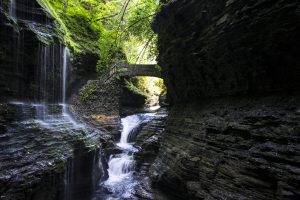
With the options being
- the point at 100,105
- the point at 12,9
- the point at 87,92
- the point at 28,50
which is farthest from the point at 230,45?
the point at 100,105

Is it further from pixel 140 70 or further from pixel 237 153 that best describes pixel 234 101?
pixel 140 70

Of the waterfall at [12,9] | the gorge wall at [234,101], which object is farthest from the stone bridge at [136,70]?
the waterfall at [12,9]

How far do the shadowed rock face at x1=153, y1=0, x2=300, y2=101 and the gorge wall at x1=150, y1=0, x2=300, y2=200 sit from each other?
2 centimetres

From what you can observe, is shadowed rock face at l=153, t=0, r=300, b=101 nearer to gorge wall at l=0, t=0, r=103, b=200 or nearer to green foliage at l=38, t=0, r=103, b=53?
gorge wall at l=0, t=0, r=103, b=200

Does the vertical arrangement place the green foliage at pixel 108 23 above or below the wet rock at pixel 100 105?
above

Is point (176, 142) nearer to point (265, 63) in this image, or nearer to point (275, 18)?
point (265, 63)

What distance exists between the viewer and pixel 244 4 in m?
5.45

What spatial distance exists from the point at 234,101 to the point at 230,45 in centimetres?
159

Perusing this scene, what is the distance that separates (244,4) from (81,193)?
27.0ft

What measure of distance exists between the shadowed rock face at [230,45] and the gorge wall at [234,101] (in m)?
0.02

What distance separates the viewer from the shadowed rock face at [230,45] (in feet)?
15.8

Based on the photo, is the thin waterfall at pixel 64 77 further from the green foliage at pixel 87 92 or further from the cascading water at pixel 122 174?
the green foliage at pixel 87 92

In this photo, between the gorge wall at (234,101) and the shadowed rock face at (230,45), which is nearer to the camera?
the gorge wall at (234,101)

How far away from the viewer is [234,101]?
6570 millimetres
